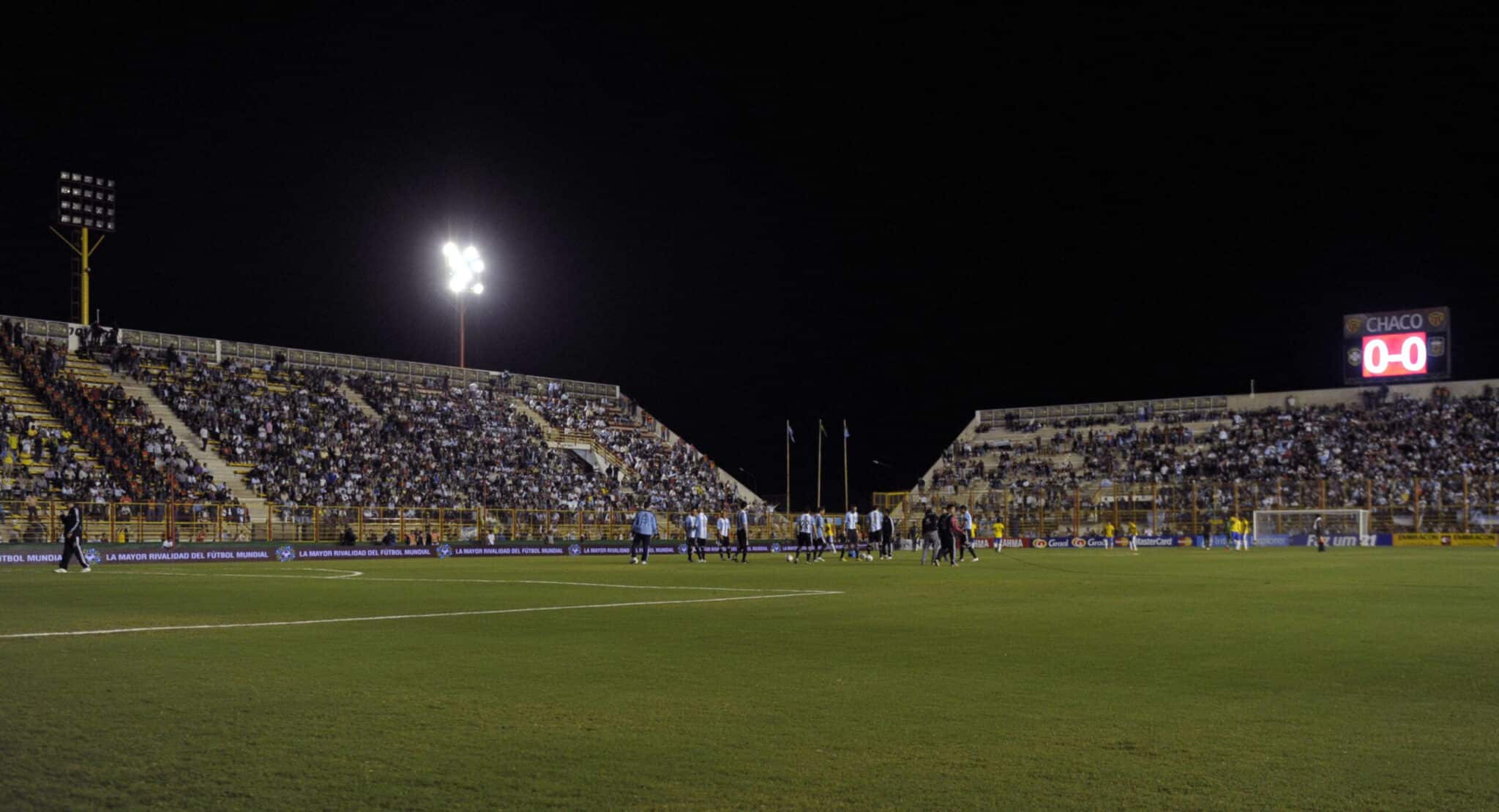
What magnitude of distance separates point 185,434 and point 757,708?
1813 inches

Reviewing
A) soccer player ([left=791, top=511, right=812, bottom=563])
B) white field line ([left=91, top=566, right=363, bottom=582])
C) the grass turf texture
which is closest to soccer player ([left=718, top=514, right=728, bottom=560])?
soccer player ([left=791, top=511, right=812, bottom=563])

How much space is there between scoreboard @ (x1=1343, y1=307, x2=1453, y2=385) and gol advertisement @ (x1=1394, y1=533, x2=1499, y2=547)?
8.94 m

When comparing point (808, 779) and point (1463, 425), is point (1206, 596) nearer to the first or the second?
point (808, 779)

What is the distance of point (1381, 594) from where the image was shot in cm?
2034

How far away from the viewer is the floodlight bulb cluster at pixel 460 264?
63969 mm

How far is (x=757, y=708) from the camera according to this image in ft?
26.0

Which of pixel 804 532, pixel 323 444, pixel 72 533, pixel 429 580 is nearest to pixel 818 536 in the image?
pixel 804 532

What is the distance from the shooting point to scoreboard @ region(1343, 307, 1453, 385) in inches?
2489

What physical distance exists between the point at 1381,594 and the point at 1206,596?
2.91 m

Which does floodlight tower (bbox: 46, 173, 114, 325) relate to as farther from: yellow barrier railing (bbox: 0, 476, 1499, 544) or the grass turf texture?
the grass turf texture

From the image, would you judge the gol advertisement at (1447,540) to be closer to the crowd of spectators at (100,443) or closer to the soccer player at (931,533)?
the soccer player at (931,533)

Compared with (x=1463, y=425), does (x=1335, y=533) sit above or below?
below

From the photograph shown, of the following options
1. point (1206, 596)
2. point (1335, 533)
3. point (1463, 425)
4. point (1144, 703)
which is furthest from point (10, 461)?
point (1463, 425)

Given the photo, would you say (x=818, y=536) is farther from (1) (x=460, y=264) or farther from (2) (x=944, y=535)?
(1) (x=460, y=264)
